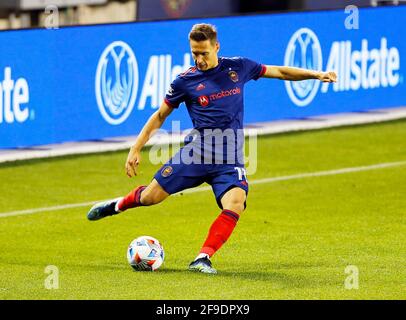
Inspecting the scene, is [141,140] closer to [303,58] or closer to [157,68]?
[157,68]

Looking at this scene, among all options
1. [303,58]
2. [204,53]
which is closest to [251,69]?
[204,53]

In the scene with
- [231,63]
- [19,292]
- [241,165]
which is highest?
[231,63]

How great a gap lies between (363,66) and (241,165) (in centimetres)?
1146

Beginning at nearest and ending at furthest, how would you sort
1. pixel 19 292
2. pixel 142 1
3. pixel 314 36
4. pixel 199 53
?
1. pixel 19 292
2. pixel 199 53
3. pixel 314 36
4. pixel 142 1

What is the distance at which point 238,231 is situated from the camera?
13.7 m

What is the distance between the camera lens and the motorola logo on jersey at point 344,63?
2189 cm

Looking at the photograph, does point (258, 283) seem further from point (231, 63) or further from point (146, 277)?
point (231, 63)

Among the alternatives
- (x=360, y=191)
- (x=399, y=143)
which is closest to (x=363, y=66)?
(x=399, y=143)

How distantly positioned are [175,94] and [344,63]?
11.1 m

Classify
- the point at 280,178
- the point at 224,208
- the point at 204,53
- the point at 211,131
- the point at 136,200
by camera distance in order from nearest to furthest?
the point at 204,53, the point at 224,208, the point at 211,131, the point at 136,200, the point at 280,178

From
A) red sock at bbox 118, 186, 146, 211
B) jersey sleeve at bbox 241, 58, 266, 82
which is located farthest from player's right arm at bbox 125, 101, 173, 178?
jersey sleeve at bbox 241, 58, 266, 82

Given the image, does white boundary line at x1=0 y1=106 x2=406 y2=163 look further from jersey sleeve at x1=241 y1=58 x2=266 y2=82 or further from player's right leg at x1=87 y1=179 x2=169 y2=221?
jersey sleeve at x1=241 y1=58 x2=266 y2=82

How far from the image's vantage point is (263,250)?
12.6 metres

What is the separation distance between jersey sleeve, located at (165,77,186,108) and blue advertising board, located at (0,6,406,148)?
6572mm
